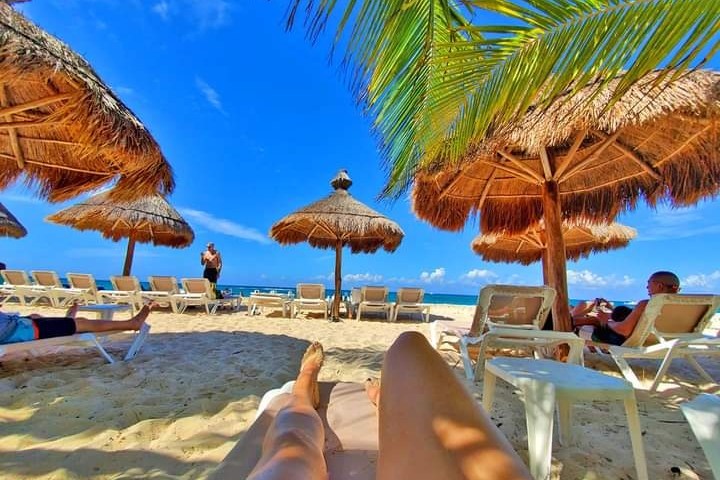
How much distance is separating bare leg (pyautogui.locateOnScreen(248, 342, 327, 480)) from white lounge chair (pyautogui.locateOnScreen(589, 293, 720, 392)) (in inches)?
Result: 124

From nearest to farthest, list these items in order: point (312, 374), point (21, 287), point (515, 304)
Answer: point (312, 374) < point (515, 304) < point (21, 287)

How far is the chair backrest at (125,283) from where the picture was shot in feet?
25.1

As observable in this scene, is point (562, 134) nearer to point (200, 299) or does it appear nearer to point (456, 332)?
Result: point (456, 332)

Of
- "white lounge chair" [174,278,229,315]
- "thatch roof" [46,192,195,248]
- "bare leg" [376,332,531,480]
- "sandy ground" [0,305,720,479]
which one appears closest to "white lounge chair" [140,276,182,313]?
"white lounge chair" [174,278,229,315]

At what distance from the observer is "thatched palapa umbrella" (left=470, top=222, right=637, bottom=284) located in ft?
Result: 27.8

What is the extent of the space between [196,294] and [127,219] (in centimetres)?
292

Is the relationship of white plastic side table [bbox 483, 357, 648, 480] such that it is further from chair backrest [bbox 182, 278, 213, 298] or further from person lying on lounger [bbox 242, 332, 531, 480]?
chair backrest [bbox 182, 278, 213, 298]

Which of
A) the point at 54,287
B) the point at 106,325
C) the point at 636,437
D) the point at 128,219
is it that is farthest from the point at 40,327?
the point at 54,287

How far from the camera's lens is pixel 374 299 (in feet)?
27.8

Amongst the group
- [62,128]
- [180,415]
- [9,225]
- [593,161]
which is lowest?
[180,415]

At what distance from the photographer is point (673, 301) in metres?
2.71

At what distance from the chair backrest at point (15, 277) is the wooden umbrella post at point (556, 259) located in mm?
11610

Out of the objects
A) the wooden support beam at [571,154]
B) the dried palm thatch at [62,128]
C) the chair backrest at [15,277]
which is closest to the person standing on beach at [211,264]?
the chair backrest at [15,277]

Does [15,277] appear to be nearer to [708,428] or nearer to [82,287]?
[82,287]
